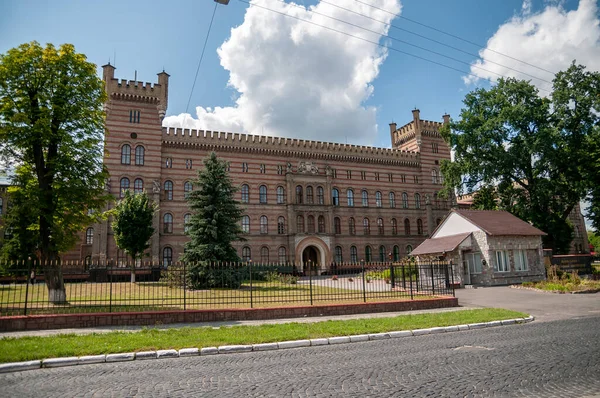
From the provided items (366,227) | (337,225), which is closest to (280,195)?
(337,225)

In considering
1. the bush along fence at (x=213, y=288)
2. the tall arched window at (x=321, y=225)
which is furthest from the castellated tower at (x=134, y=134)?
the tall arched window at (x=321, y=225)

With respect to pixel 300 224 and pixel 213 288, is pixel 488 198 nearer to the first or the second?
pixel 300 224

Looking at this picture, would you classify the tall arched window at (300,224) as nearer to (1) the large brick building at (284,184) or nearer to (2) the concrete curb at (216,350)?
(1) the large brick building at (284,184)

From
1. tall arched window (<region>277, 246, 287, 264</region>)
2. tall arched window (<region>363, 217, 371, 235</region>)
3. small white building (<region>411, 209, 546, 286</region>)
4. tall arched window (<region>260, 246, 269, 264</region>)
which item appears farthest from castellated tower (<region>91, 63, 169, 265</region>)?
small white building (<region>411, 209, 546, 286</region>)

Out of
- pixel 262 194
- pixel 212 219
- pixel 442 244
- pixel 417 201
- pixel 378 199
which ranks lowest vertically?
pixel 442 244

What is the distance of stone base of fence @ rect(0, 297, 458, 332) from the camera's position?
38.9 ft

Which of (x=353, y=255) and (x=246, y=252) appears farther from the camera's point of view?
(x=353, y=255)

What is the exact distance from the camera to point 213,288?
23.7m

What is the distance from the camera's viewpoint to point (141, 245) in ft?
103

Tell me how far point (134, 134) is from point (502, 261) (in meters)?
34.4

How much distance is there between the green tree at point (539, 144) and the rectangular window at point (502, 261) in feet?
33.1

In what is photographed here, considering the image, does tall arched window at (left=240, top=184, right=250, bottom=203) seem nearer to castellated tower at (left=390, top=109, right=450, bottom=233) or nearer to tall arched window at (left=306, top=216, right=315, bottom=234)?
tall arched window at (left=306, top=216, right=315, bottom=234)

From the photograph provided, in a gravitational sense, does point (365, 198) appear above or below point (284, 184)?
below

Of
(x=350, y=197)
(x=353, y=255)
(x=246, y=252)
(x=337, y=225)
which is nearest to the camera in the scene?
(x=246, y=252)
